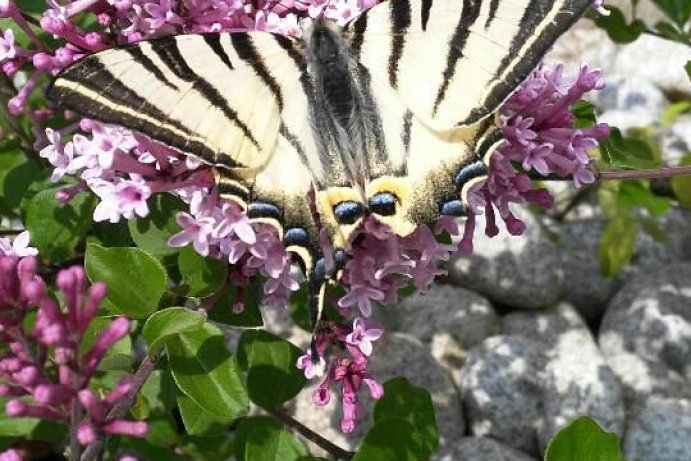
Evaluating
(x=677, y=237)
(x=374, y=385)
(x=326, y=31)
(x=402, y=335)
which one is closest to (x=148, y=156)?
(x=326, y=31)

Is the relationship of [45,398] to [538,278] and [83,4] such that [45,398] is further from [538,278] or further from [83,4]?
[538,278]

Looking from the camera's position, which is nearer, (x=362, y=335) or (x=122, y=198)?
(x=122, y=198)

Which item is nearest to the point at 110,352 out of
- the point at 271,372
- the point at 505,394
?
the point at 271,372

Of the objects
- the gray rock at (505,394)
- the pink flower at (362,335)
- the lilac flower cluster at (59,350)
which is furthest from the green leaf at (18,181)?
the gray rock at (505,394)

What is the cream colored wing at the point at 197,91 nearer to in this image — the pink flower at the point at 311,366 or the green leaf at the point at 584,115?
the pink flower at the point at 311,366

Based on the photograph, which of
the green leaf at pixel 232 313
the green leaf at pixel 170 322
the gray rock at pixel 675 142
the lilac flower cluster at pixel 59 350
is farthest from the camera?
the gray rock at pixel 675 142

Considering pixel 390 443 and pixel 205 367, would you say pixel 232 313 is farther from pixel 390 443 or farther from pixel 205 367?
pixel 390 443
